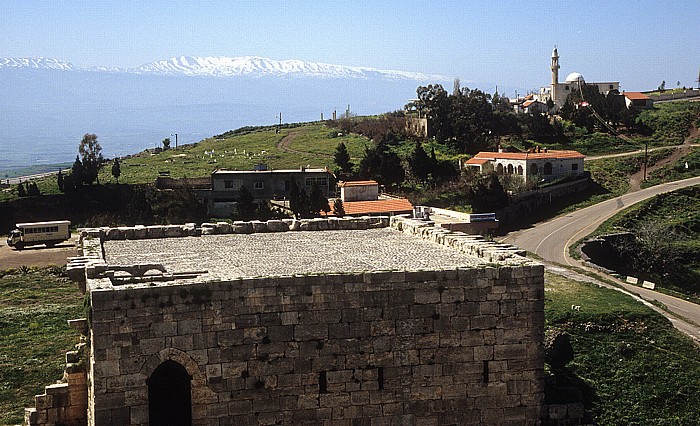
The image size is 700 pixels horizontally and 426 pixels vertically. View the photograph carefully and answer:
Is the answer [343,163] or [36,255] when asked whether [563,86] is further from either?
[36,255]

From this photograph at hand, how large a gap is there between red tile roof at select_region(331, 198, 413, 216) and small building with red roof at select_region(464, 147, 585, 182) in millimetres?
17241

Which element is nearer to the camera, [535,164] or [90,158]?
[535,164]

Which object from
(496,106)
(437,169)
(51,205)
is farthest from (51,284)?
(496,106)

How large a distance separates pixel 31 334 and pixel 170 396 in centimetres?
1397

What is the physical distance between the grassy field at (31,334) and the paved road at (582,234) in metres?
21.1

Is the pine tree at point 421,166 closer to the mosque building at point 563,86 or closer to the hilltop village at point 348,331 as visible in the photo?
the hilltop village at point 348,331

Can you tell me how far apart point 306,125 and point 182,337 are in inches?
4079

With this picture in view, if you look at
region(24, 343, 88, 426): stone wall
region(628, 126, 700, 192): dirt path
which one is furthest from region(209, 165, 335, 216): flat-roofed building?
region(24, 343, 88, 426): stone wall

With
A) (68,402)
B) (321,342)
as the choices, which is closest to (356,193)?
(68,402)

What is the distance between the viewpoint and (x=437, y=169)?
64938 millimetres

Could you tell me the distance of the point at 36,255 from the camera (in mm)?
45781

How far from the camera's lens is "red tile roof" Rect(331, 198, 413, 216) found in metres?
49.7

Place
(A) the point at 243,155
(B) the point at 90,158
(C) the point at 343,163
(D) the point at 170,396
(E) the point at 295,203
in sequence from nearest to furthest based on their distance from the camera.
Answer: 1. (D) the point at 170,396
2. (E) the point at 295,203
3. (C) the point at 343,163
4. (B) the point at 90,158
5. (A) the point at 243,155

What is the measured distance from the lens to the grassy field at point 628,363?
21.1m
